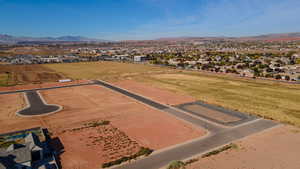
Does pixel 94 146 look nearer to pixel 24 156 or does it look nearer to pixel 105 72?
pixel 24 156

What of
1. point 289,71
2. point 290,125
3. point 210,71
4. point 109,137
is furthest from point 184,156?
point 289,71

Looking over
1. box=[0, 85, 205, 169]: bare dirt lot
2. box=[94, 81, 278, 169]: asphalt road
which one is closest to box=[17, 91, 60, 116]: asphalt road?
box=[0, 85, 205, 169]: bare dirt lot

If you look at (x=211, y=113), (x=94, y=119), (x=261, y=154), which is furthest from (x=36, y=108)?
(x=261, y=154)

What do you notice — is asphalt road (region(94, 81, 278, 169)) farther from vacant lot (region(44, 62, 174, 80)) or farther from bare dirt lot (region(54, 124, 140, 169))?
vacant lot (region(44, 62, 174, 80))

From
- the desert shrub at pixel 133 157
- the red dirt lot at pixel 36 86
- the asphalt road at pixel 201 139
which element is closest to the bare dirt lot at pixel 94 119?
the desert shrub at pixel 133 157

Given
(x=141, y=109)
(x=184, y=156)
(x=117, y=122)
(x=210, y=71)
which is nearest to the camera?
(x=184, y=156)

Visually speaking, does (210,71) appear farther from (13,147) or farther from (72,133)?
(13,147)

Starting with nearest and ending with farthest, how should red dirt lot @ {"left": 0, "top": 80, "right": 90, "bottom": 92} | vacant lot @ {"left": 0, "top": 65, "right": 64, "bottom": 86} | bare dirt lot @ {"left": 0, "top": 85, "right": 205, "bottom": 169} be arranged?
bare dirt lot @ {"left": 0, "top": 85, "right": 205, "bottom": 169}, red dirt lot @ {"left": 0, "top": 80, "right": 90, "bottom": 92}, vacant lot @ {"left": 0, "top": 65, "right": 64, "bottom": 86}
